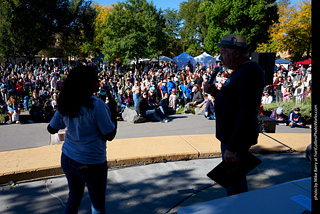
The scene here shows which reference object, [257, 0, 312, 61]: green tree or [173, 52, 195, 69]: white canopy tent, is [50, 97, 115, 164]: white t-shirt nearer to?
[173, 52, 195, 69]: white canopy tent

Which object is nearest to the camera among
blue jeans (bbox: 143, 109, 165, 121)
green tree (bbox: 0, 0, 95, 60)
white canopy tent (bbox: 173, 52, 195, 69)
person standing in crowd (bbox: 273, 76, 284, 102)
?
blue jeans (bbox: 143, 109, 165, 121)

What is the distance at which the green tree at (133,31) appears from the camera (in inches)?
1165

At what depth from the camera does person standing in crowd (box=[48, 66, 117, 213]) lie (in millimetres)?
2057

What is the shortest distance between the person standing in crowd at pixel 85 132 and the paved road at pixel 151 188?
45.6 inches

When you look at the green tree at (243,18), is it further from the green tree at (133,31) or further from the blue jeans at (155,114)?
the blue jeans at (155,114)

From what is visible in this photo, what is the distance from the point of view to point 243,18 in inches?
1296

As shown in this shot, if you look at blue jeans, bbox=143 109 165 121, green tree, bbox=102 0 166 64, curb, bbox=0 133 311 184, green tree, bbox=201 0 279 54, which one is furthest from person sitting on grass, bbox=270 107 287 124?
green tree, bbox=201 0 279 54

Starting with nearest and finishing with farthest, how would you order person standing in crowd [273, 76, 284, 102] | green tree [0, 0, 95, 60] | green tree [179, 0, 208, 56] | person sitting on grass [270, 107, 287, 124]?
person sitting on grass [270, 107, 287, 124] → person standing in crowd [273, 76, 284, 102] → green tree [0, 0, 95, 60] → green tree [179, 0, 208, 56]

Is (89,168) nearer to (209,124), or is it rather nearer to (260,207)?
(260,207)

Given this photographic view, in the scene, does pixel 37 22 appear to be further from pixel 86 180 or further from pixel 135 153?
pixel 86 180

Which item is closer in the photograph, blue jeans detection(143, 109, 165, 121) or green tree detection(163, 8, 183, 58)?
blue jeans detection(143, 109, 165, 121)

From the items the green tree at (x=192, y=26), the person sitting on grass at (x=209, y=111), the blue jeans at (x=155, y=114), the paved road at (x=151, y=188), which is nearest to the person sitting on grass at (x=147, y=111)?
the blue jeans at (x=155, y=114)

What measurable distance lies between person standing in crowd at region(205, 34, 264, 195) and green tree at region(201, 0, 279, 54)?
30.9 m

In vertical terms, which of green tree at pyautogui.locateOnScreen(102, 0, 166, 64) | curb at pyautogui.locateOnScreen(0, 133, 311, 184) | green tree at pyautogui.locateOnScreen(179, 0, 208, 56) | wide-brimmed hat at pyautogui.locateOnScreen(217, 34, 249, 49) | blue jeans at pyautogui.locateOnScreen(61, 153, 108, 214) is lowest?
curb at pyautogui.locateOnScreen(0, 133, 311, 184)
